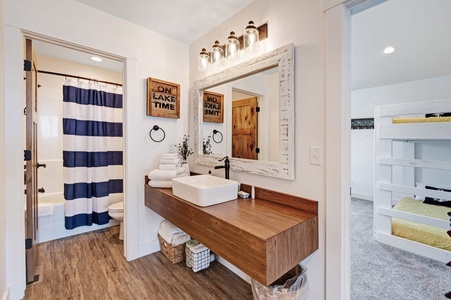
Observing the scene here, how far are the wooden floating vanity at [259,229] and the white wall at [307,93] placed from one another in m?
0.10

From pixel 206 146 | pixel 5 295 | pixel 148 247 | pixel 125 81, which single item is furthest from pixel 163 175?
pixel 5 295

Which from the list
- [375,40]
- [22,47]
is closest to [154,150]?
[22,47]

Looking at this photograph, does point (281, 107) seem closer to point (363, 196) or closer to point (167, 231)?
point (167, 231)

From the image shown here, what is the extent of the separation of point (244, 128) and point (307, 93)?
713 millimetres

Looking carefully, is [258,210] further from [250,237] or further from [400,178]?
[400,178]

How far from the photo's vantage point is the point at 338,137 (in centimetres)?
123

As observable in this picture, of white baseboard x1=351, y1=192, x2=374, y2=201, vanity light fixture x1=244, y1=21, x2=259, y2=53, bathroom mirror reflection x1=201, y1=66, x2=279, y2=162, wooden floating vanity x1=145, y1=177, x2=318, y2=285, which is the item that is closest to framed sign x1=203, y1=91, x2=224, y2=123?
bathroom mirror reflection x1=201, y1=66, x2=279, y2=162

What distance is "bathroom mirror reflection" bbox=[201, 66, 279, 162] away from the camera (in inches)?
64.4

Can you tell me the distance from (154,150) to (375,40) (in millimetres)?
3093

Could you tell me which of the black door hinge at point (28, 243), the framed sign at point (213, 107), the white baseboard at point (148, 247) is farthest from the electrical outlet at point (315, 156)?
the black door hinge at point (28, 243)

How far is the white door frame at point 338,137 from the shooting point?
1.22 meters

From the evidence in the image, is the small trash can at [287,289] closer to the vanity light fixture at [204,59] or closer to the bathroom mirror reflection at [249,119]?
the bathroom mirror reflection at [249,119]

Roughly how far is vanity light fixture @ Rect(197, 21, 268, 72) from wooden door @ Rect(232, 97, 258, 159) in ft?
1.39

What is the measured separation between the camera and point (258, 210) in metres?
1.42
